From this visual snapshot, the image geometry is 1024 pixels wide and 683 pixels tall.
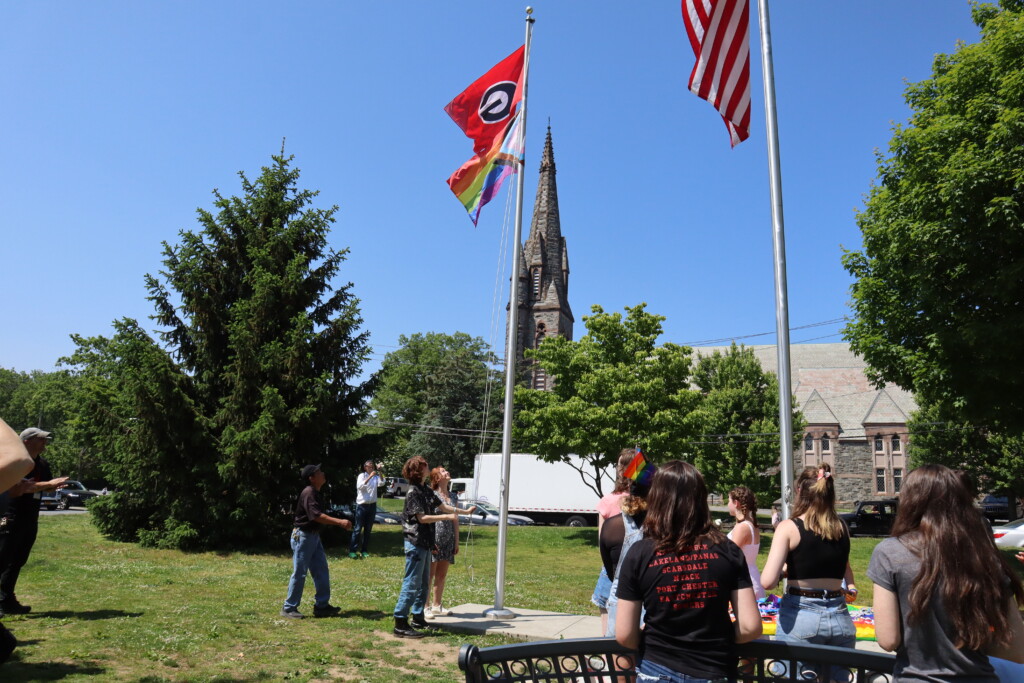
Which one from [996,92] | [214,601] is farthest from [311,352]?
[996,92]

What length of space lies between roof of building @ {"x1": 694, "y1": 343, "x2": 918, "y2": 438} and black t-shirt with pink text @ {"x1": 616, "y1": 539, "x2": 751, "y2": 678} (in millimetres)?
62778

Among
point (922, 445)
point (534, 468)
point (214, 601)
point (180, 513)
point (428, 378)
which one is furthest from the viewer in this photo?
point (428, 378)

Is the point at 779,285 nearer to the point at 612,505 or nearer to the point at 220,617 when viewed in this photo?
the point at 612,505

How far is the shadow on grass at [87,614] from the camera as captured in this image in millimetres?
8156

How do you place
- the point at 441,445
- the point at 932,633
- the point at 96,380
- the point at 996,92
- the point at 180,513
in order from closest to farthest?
the point at 932,633
the point at 996,92
the point at 180,513
the point at 96,380
the point at 441,445

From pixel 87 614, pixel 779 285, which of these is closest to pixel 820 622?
pixel 779 285

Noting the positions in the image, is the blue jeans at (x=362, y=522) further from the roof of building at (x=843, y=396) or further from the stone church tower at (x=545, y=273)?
the stone church tower at (x=545, y=273)

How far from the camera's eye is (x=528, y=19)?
1048cm

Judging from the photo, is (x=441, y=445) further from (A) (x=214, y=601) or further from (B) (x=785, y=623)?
(B) (x=785, y=623)

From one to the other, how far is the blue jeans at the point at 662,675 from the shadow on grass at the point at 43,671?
5119mm

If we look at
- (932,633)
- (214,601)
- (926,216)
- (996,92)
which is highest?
(996,92)

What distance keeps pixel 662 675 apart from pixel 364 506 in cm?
1458

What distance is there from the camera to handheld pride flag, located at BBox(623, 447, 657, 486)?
466cm

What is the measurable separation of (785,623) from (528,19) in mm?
8955
